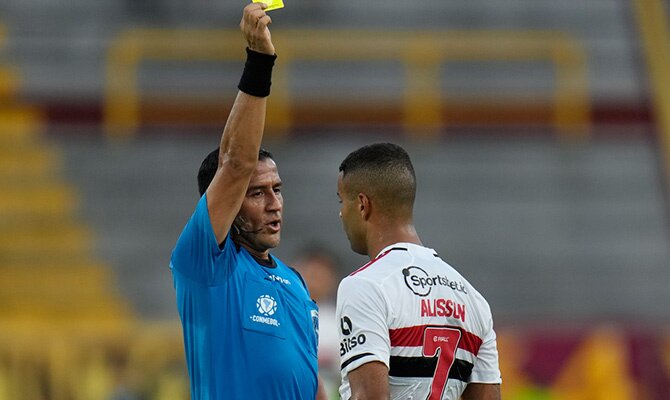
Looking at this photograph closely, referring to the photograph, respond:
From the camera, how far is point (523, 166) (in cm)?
1409

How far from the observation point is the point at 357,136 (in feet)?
45.8

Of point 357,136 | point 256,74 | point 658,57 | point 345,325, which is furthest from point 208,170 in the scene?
point 658,57

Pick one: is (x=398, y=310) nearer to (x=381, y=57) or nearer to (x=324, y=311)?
(x=324, y=311)

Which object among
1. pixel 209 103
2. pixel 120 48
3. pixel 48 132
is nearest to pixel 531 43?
pixel 209 103

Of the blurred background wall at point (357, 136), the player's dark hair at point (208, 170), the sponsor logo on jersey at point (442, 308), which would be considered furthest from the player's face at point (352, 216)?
the blurred background wall at point (357, 136)

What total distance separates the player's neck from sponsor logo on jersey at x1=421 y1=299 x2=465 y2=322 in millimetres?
292

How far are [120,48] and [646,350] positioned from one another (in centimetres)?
721

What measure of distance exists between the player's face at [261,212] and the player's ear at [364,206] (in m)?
0.49

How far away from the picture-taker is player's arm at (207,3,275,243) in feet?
14.9

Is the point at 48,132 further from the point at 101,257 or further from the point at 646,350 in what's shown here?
the point at 646,350

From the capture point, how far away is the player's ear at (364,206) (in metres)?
4.65

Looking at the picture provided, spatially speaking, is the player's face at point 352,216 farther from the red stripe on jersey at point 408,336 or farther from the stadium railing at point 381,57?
the stadium railing at point 381,57

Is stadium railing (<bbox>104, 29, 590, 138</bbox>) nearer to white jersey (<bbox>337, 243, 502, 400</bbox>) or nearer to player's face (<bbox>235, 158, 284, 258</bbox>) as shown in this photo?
player's face (<bbox>235, 158, 284, 258</bbox>)

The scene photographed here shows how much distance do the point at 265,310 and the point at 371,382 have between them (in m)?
→ 0.80
